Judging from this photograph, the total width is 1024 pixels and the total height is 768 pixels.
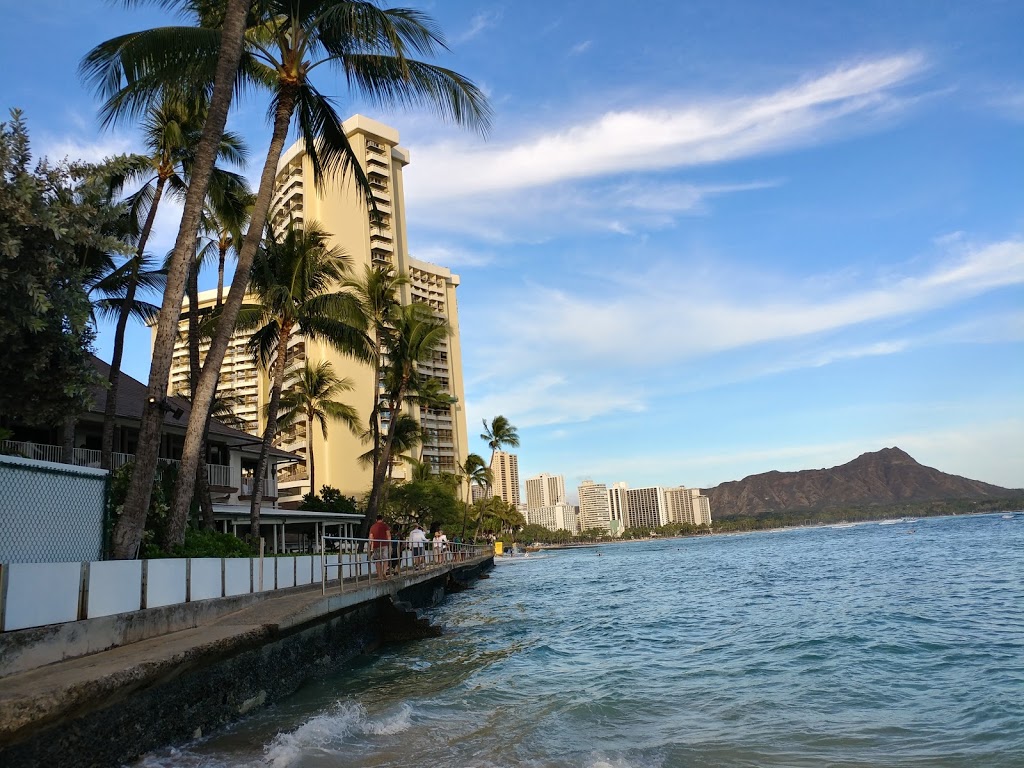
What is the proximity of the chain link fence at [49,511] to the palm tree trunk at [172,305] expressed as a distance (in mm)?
636

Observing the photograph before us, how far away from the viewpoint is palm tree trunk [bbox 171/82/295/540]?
36.7ft

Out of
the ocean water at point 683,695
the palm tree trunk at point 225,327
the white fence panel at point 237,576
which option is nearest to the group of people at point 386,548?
the ocean water at point 683,695

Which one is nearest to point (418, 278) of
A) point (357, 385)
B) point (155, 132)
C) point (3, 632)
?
point (357, 385)

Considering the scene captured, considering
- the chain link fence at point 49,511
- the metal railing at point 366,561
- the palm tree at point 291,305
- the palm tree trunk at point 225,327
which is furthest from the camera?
the palm tree at point 291,305

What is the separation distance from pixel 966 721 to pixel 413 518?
49.1 m

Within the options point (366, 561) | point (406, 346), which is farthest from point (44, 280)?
point (406, 346)

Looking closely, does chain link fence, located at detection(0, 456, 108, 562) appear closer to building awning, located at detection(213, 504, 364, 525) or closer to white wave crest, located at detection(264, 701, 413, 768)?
white wave crest, located at detection(264, 701, 413, 768)

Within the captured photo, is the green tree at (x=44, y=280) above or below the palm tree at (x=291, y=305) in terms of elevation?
below

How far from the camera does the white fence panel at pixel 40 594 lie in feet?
19.6

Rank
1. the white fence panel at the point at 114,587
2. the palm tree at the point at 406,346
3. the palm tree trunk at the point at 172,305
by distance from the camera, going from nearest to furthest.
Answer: the white fence panel at the point at 114,587 → the palm tree trunk at the point at 172,305 → the palm tree at the point at 406,346

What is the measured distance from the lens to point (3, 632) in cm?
582

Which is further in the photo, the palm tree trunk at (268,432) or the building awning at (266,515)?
the building awning at (266,515)

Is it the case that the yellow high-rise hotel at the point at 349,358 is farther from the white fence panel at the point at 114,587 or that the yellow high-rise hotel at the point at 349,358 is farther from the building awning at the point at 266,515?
the white fence panel at the point at 114,587

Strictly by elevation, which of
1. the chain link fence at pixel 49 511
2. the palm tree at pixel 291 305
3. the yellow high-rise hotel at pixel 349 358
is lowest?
the chain link fence at pixel 49 511
